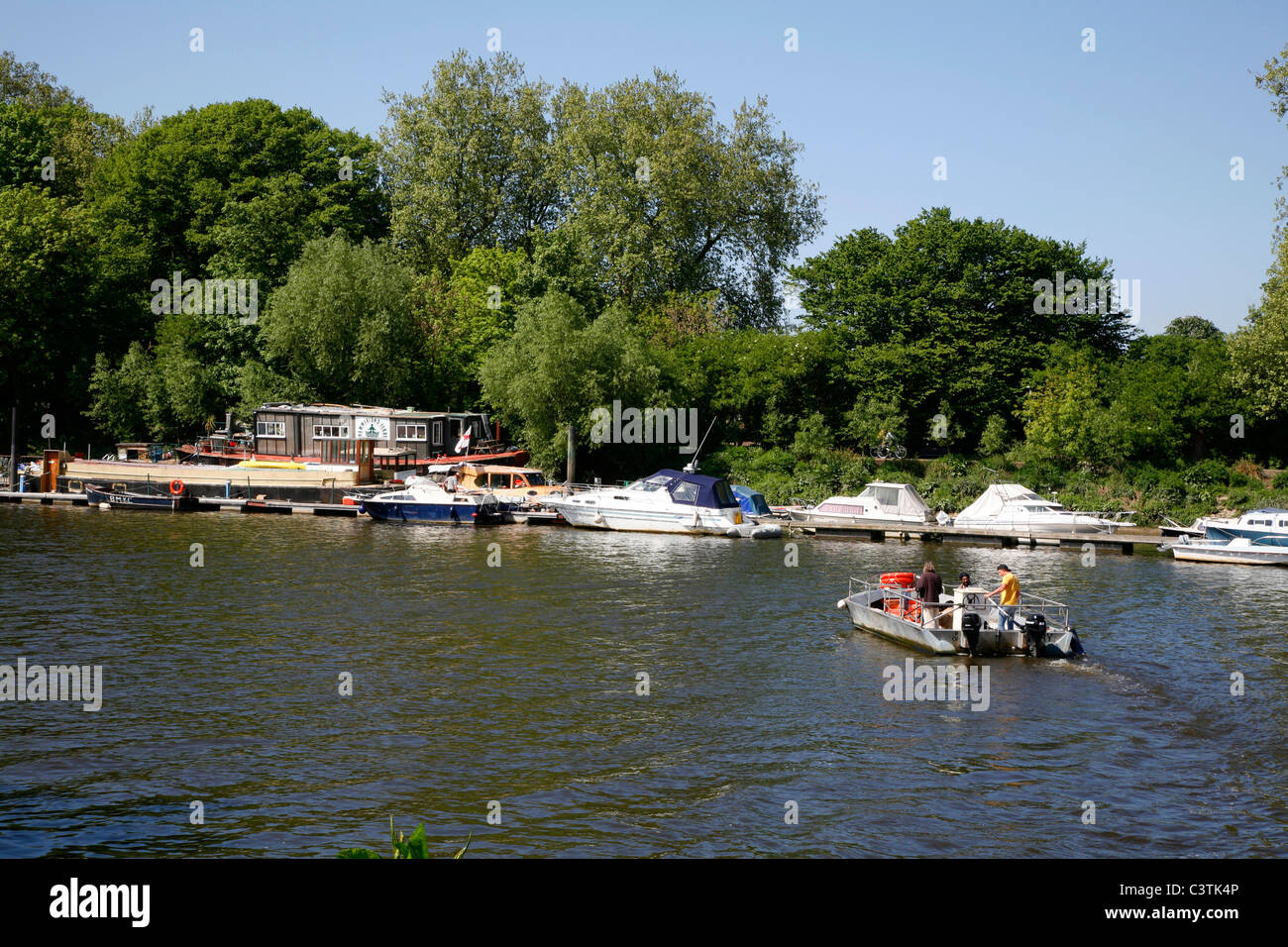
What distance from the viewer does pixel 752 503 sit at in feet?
191

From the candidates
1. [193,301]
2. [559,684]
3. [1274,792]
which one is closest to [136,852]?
[559,684]

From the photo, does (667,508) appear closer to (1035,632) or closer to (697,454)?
(697,454)

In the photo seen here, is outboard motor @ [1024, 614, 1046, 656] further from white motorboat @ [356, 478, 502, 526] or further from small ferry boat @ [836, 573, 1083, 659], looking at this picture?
white motorboat @ [356, 478, 502, 526]

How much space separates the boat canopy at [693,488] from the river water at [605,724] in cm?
1577

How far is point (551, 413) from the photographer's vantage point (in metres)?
66.8

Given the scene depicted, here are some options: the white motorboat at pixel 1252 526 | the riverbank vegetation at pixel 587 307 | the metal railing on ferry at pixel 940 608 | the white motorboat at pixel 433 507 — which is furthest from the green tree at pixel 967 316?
the metal railing on ferry at pixel 940 608

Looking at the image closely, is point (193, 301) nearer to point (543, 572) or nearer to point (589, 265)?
point (589, 265)

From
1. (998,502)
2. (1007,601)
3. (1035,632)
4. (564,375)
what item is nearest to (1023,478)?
(998,502)

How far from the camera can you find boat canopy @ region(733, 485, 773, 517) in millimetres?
57906

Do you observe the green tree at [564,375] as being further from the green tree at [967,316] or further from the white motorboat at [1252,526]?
the white motorboat at [1252,526]

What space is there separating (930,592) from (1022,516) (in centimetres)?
2726

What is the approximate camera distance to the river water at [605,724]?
16922mm

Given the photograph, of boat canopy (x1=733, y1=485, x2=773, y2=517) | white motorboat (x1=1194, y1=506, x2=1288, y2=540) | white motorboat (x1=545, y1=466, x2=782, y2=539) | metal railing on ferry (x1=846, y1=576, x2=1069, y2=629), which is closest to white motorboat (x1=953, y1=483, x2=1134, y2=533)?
white motorboat (x1=1194, y1=506, x2=1288, y2=540)
